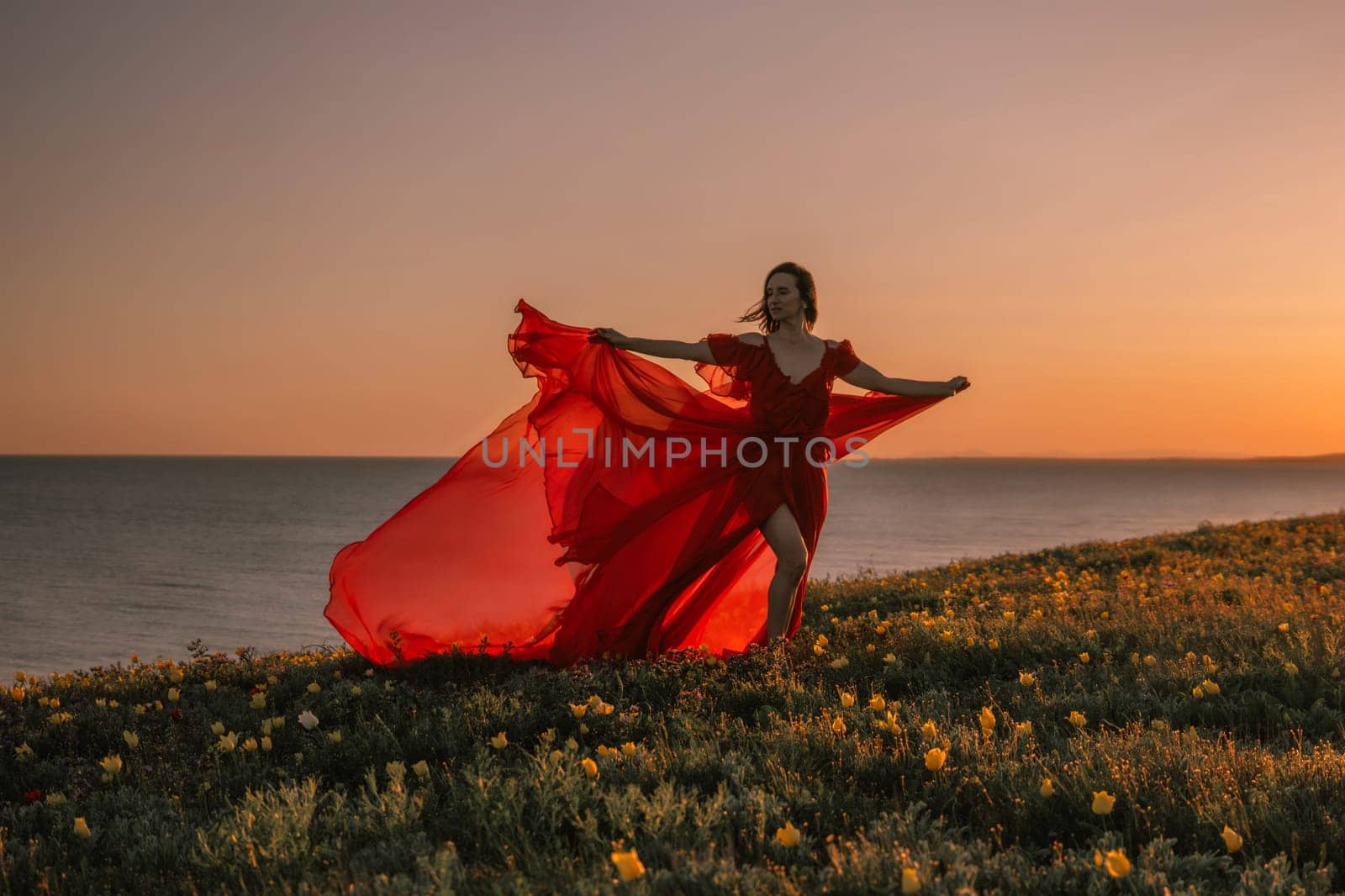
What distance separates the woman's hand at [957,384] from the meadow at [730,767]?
75.3 inches

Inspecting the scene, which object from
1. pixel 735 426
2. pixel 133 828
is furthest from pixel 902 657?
pixel 133 828

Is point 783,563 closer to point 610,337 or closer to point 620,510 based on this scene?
point 620,510

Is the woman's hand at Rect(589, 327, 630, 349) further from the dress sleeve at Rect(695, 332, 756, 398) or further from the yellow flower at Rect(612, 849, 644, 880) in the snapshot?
the yellow flower at Rect(612, 849, 644, 880)

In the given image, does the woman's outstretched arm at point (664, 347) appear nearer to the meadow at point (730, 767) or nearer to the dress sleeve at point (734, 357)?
the dress sleeve at point (734, 357)

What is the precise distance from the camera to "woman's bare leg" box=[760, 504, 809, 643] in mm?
7293

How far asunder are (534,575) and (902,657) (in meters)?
2.91

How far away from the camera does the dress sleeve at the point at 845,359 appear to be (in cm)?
781

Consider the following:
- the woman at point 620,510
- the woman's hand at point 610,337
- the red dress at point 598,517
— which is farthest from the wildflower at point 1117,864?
the woman's hand at point 610,337

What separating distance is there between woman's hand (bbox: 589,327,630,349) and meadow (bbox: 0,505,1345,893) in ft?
8.37

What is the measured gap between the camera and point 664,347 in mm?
7895

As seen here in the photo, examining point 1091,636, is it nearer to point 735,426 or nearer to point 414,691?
point 735,426

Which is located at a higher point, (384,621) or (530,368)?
(530,368)

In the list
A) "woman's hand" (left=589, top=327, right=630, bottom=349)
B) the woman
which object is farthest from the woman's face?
"woman's hand" (left=589, top=327, right=630, bottom=349)

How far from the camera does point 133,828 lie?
4.13 metres
